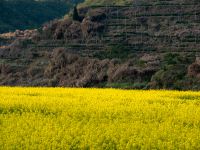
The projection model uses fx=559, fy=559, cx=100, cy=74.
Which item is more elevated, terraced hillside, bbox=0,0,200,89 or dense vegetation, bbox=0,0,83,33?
dense vegetation, bbox=0,0,83,33

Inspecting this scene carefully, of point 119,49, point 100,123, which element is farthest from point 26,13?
point 100,123

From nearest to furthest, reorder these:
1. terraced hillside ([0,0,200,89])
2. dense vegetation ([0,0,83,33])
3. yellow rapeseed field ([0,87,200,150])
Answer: yellow rapeseed field ([0,87,200,150]), terraced hillside ([0,0,200,89]), dense vegetation ([0,0,83,33])

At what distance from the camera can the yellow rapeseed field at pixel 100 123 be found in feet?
52.5

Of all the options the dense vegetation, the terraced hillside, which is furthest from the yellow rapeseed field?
the dense vegetation

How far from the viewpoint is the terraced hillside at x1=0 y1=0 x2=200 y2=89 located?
4741cm

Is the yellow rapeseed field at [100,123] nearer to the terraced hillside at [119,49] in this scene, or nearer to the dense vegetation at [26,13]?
the terraced hillside at [119,49]

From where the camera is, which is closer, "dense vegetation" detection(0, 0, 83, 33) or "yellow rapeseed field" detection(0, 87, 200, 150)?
"yellow rapeseed field" detection(0, 87, 200, 150)

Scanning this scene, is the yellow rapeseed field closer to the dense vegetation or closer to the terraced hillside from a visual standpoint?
the terraced hillside

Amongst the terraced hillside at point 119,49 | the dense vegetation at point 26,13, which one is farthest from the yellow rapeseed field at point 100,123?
the dense vegetation at point 26,13

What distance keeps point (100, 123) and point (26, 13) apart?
98942 millimetres

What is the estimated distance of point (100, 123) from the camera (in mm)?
19844

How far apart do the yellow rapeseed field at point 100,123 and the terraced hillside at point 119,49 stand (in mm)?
17511

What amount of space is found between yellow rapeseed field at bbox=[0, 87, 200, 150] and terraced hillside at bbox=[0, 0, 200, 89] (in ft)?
57.5

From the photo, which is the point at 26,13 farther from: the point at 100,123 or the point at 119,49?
the point at 100,123
